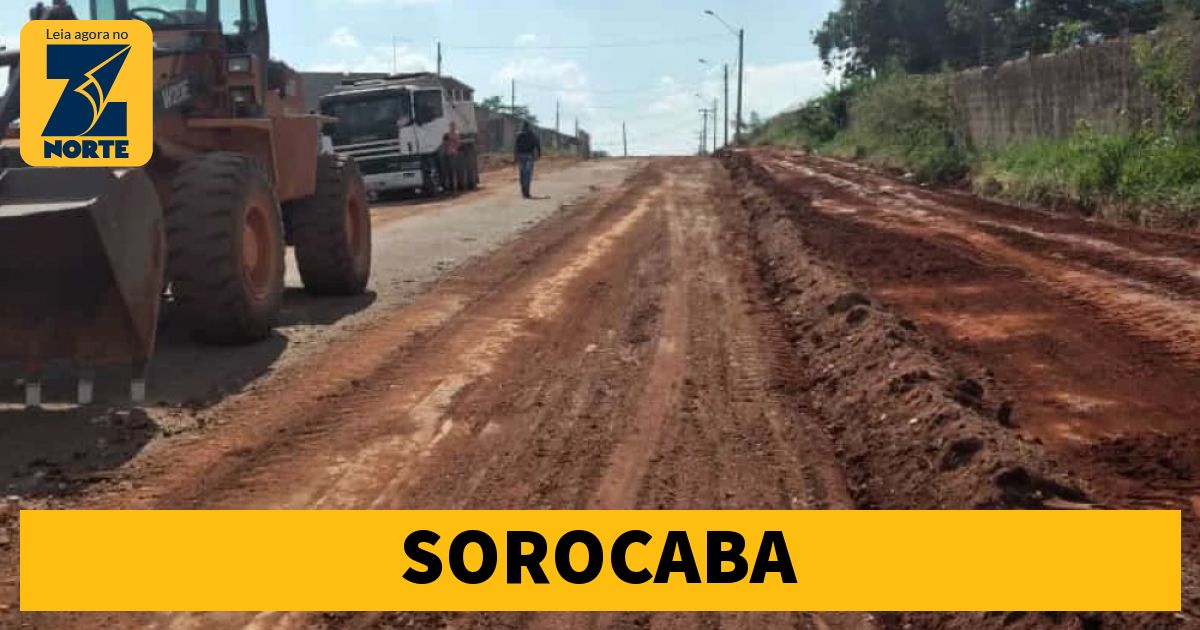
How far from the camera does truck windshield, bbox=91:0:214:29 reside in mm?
9023

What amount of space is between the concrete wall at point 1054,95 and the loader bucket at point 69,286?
16.1 meters

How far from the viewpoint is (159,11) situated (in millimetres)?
9188

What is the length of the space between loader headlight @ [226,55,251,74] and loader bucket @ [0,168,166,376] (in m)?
3.03

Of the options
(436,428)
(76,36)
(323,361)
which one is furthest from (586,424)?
(76,36)

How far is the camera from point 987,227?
48.2ft

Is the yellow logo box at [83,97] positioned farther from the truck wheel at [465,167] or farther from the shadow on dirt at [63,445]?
the truck wheel at [465,167]

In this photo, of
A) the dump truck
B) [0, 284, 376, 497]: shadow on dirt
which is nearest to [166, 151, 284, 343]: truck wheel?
[0, 284, 376, 497]: shadow on dirt

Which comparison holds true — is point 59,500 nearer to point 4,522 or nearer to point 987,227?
point 4,522

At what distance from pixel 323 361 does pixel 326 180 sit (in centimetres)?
330

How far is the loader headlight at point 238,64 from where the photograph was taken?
8.98 m

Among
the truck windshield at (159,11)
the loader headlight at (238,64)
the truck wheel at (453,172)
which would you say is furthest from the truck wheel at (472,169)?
the loader headlight at (238,64)

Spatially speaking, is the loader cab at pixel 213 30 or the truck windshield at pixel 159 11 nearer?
the loader cab at pixel 213 30

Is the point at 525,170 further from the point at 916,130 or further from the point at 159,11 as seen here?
the point at 159,11

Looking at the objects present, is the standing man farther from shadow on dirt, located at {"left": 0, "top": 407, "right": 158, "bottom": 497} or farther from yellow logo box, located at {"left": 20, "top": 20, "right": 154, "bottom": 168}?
shadow on dirt, located at {"left": 0, "top": 407, "right": 158, "bottom": 497}
